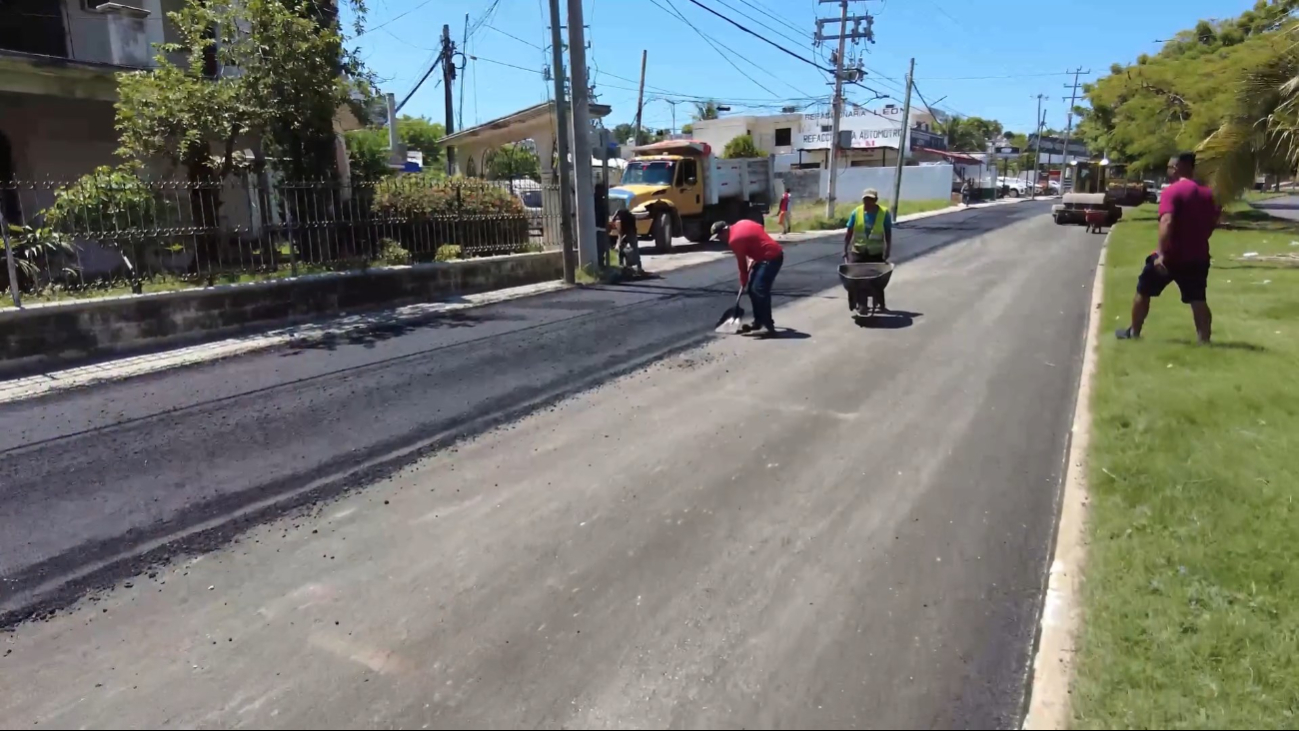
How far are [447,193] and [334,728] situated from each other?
13484mm

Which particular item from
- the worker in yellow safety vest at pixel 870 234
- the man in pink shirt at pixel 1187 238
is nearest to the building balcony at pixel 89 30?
the worker in yellow safety vest at pixel 870 234

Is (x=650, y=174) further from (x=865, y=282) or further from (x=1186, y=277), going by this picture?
(x=1186, y=277)

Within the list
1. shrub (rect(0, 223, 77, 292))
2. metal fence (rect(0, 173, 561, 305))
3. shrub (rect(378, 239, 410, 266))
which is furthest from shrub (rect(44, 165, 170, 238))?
shrub (rect(378, 239, 410, 266))

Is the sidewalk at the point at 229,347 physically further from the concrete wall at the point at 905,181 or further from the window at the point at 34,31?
the concrete wall at the point at 905,181

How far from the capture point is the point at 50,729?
309cm

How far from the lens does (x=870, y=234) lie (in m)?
11.3

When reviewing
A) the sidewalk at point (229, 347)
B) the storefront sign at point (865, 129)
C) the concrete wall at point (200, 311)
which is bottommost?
the sidewalk at point (229, 347)

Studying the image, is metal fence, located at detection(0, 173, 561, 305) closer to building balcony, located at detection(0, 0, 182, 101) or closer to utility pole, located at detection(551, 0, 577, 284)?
utility pole, located at detection(551, 0, 577, 284)

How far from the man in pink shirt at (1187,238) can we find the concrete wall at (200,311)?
403 inches

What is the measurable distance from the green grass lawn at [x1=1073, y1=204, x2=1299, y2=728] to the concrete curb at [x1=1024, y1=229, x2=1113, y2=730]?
5 cm

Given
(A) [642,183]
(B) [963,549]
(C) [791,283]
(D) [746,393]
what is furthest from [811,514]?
(A) [642,183]

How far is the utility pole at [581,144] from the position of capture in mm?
15938

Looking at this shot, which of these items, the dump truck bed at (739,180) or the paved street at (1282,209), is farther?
the paved street at (1282,209)

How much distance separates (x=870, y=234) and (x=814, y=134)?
63.8 m
